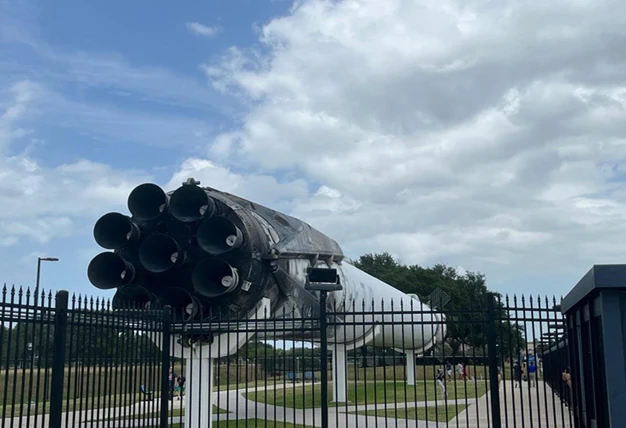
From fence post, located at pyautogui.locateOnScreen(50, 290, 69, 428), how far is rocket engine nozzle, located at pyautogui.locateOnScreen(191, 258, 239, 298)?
3406mm

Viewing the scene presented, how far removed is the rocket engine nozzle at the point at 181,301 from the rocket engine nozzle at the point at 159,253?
1.61ft

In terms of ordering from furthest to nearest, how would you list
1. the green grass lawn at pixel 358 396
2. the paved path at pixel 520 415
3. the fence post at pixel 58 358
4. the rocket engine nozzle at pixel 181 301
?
the green grass lawn at pixel 358 396, the rocket engine nozzle at pixel 181 301, the paved path at pixel 520 415, the fence post at pixel 58 358

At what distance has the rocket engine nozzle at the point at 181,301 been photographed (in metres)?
12.0

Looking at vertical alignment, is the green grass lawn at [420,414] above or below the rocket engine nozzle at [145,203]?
below

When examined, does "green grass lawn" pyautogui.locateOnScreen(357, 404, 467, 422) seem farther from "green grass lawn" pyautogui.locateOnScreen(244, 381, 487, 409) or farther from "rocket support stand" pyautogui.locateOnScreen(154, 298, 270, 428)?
"rocket support stand" pyautogui.locateOnScreen(154, 298, 270, 428)

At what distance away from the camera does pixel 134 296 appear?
11.9m

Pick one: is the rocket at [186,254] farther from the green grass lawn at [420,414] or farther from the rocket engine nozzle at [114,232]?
the green grass lawn at [420,414]

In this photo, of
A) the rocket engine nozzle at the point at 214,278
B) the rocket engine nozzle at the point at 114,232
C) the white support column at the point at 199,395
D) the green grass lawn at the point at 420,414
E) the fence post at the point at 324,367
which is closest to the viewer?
the fence post at the point at 324,367

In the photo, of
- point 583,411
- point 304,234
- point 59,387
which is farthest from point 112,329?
point 583,411

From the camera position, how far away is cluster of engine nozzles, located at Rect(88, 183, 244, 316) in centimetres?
1168

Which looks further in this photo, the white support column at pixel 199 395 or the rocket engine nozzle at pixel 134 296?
the white support column at pixel 199 395

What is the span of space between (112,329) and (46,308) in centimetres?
154

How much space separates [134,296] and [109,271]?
61 cm

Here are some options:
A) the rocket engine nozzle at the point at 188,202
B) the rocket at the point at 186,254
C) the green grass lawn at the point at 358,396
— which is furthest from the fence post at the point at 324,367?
the rocket engine nozzle at the point at 188,202
